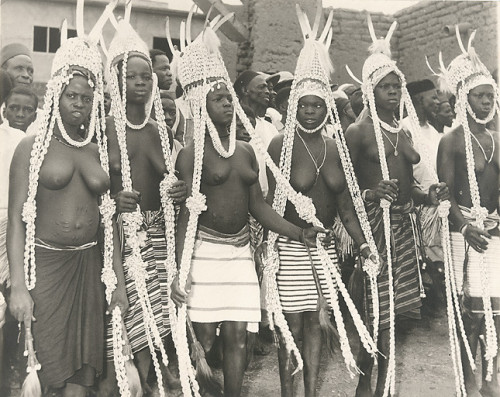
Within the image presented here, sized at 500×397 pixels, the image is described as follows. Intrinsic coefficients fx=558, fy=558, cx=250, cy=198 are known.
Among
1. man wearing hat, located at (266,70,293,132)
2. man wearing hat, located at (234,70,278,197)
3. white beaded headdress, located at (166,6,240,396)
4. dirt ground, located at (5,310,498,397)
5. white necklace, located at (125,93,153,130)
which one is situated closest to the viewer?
white beaded headdress, located at (166,6,240,396)

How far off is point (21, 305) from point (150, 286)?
0.80m

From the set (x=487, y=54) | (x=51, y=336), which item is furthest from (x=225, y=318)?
(x=487, y=54)

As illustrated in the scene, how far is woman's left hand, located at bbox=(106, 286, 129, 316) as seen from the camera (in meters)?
2.93

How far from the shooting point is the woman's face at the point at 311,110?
11.1ft

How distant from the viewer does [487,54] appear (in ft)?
17.2

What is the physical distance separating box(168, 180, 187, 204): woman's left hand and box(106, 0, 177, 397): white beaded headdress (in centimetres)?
6

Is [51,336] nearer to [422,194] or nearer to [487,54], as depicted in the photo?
[422,194]

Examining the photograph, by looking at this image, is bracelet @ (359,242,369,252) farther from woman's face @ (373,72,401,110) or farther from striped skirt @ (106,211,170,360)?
striped skirt @ (106,211,170,360)

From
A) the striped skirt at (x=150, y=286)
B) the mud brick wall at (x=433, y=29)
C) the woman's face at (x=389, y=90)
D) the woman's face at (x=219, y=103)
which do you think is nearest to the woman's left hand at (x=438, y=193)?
the woman's face at (x=389, y=90)

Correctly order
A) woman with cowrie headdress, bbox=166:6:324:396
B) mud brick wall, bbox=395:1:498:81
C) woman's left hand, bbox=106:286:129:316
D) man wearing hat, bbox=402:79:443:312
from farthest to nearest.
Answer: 1. mud brick wall, bbox=395:1:498:81
2. man wearing hat, bbox=402:79:443:312
3. woman with cowrie headdress, bbox=166:6:324:396
4. woman's left hand, bbox=106:286:129:316

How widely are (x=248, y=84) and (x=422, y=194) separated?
5.79 feet

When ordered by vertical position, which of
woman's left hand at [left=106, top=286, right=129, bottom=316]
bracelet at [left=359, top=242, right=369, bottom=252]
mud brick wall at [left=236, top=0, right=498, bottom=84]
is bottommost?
woman's left hand at [left=106, top=286, right=129, bottom=316]

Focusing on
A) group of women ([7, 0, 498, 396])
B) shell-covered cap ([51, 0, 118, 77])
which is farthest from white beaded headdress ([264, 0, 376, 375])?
shell-covered cap ([51, 0, 118, 77])

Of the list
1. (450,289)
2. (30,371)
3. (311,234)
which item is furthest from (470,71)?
(30,371)
